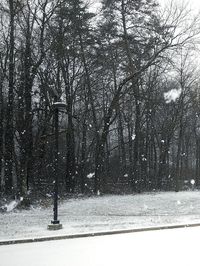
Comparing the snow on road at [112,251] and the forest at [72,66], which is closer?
the snow on road at [112,251]

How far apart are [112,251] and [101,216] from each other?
8396mm

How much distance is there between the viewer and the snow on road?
1306 cm

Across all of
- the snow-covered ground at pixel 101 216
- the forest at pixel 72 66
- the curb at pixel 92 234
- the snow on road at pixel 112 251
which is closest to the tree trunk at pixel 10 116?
the forest at pixel 72 66

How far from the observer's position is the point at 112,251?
14.5 metres

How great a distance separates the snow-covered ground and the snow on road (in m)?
1.77

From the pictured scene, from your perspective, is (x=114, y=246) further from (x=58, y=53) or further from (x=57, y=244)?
(x=58, y=53)

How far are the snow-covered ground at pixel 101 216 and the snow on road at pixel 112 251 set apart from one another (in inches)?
69.6

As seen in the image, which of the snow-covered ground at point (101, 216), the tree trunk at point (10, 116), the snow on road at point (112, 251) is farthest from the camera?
the tree trunk at point (10, 116)

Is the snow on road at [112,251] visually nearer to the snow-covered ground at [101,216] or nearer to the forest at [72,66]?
the snow-covered ground at [101,216]

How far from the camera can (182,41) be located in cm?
3416

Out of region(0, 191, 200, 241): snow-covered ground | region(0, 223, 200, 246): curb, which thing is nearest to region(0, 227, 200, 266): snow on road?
region(0, 223, 200, 246): curb

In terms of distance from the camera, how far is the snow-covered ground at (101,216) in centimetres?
1880

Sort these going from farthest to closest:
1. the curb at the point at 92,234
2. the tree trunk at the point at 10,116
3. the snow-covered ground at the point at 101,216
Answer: the tree trunk at the point at 10,116 → the snow-covered ground at the point at 101,216 → the curb at the point at 92,234

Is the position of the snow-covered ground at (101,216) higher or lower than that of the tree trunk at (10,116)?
lower
